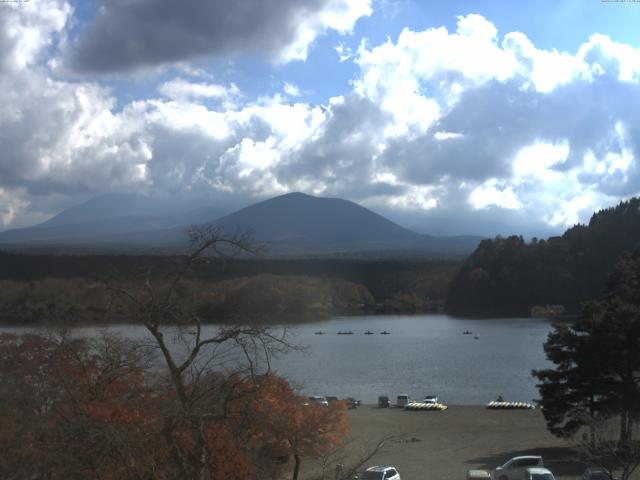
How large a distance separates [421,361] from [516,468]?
75.8 ft

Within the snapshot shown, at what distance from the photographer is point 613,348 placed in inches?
534

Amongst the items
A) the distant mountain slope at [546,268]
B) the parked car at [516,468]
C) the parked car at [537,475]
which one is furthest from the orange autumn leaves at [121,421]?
the distant mountain slope at [546,268]

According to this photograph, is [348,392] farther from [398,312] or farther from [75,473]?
[398,312]

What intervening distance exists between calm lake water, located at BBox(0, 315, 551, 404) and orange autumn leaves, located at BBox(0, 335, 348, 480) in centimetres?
453

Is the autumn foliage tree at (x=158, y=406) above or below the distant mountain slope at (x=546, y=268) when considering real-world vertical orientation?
below

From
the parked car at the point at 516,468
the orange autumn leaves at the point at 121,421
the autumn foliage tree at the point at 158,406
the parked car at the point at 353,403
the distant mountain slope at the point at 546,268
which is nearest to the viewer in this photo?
the autumn foliage tree at the point at 158,406

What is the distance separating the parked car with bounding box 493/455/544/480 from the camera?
11.5 metres

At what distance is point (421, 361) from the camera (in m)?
34.6

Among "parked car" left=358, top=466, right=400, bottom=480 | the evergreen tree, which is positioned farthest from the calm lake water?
the evergreen tree

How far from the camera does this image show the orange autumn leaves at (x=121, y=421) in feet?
16.9

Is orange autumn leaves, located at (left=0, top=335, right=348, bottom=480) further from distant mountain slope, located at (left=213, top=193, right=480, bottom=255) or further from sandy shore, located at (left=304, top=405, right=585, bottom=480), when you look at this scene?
distant mountain slope, located at (left=213, top=193, right=480, bottom=255)

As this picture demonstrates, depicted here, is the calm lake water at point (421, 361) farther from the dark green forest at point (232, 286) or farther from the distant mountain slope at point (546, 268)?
the distant mountain slope at point (546, 268)

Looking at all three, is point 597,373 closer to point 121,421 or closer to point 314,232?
point 121,421

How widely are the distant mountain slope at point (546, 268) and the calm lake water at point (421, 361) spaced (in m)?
12.4
